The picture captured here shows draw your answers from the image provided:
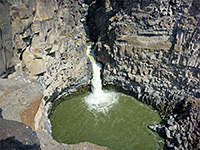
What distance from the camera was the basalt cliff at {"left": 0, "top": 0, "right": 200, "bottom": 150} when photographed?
12906 millimetres

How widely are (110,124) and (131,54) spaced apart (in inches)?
255

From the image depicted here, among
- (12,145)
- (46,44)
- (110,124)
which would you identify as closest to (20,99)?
(12,145)

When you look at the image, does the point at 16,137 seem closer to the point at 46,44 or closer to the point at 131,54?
the point at 46,44

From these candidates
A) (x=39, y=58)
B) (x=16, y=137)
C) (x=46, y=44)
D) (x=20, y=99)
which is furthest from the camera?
(x=46, y=44)

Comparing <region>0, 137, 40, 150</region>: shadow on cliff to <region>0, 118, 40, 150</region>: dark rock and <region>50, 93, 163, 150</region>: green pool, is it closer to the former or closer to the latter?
<region>0, 118, 40, 150</region>: dark rock

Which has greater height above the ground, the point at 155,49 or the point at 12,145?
the point at 155,49

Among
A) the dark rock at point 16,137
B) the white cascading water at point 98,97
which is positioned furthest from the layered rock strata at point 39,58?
the dark rock at point 16,137

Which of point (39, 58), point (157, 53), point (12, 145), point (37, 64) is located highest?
point (39, 58)

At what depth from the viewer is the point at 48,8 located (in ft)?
45.6

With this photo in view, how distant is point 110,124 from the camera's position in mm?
15164

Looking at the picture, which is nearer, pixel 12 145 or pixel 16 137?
pixel 12 145

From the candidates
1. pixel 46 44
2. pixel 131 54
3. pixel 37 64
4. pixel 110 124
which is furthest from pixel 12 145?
pixel 131 54

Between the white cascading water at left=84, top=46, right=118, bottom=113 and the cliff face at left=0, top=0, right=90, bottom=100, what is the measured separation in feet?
3.06

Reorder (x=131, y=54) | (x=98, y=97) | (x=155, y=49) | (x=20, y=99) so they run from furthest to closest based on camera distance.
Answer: (x=98, y=97) → (x=131, y=54) → (x=155, y=49) → (x=20, y=99)
